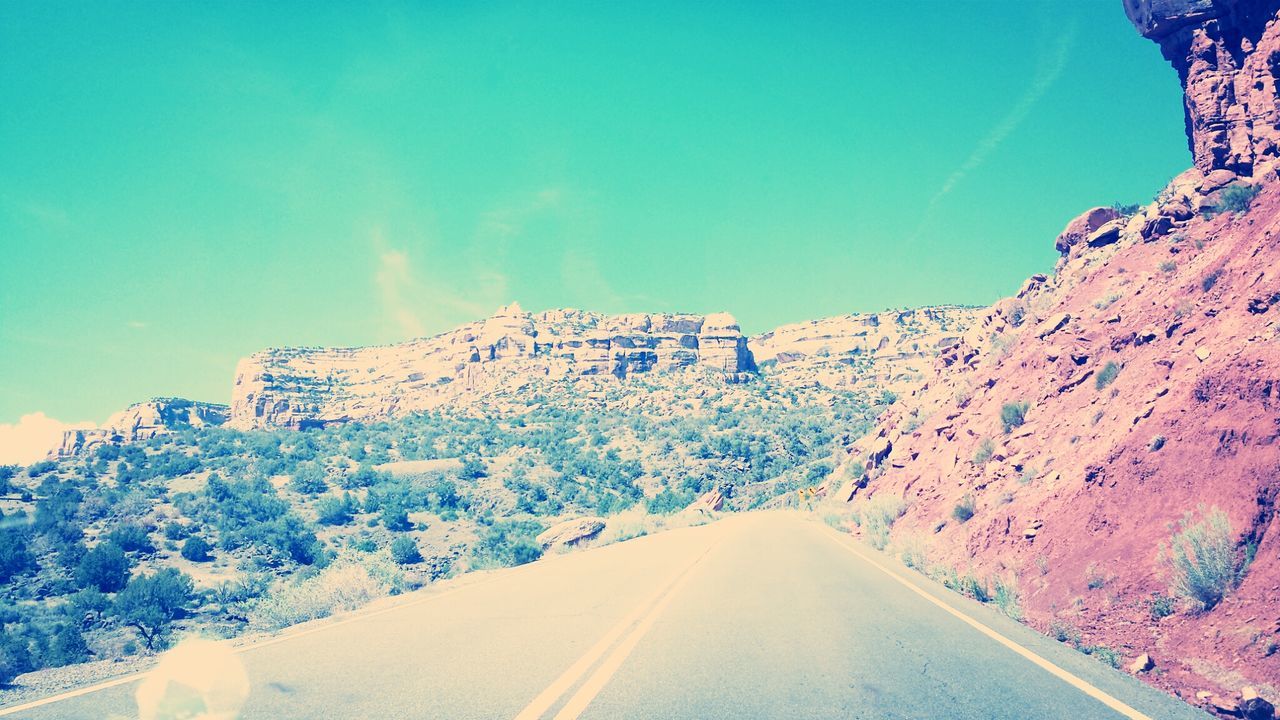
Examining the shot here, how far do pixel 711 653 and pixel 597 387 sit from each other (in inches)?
3360

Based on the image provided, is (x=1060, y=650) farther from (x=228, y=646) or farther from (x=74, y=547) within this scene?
(x=74, y=547)

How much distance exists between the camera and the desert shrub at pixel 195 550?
24.2 m

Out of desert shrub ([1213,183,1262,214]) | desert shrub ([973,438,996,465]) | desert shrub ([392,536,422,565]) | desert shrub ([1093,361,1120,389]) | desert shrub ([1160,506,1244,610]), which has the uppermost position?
desert shrub ([1213,183,1262,214])

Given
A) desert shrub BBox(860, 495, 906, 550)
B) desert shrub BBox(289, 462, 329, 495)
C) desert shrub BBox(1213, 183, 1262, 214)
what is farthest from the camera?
desert shrub BBox(289, 462, 329, 495)

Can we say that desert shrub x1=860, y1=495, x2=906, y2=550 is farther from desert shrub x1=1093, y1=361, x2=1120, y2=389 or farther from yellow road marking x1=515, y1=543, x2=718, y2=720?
yellow road marking x1=515, y1=543, x2=718, y2=720

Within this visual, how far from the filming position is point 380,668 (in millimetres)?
5574

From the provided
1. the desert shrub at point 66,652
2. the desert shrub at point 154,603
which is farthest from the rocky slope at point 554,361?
the desert shrub at point 66,652

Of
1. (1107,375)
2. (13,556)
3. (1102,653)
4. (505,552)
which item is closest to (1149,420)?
(1107,375)

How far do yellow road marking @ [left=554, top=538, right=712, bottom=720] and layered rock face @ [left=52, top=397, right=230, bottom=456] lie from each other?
351 ft

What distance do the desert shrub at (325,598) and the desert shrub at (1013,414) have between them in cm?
1565

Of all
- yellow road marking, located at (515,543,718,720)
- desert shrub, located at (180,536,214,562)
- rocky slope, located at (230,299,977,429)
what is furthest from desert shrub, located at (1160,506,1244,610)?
rocky slope, located at (230,299,977,429)

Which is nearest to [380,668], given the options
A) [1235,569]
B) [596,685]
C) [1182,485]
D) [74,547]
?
[596,685]

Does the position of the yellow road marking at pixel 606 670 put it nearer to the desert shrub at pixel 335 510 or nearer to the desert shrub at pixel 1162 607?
the desert shrub at pixel 1162 607

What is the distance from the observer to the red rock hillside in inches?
247
